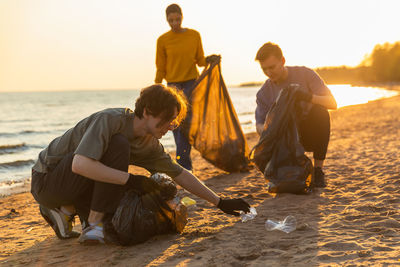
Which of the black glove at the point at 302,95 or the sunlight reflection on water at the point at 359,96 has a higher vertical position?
the black glove at the point at 302,95

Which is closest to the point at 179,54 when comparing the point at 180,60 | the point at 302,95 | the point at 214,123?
the point at 180,60

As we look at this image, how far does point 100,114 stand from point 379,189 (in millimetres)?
2355

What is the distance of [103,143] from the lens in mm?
2160

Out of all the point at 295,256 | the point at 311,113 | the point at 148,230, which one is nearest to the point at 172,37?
the point at 311,113

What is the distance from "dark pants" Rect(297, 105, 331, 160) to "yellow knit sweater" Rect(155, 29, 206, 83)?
1513mm

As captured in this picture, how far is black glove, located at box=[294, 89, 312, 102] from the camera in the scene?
328cm

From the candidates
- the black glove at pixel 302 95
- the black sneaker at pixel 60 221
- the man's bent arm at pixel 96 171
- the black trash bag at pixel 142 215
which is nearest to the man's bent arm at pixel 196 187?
the black trash bag at pixel 142 215

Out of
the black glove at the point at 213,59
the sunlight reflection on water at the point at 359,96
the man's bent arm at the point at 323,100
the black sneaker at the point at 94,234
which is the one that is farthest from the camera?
the sunlight reflection on water at the point at 359,96

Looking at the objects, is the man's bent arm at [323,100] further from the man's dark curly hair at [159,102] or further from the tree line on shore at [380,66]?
the tree line on shore at [380,66]

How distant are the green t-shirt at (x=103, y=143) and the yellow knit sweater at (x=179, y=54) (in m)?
2.05

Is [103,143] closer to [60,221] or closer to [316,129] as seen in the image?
[60,221]

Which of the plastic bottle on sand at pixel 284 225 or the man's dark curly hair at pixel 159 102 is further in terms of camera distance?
the plastic bottle on sand at pixel 284 225

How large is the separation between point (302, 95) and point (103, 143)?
6.01 feet

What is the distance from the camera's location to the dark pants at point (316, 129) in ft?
11.6
